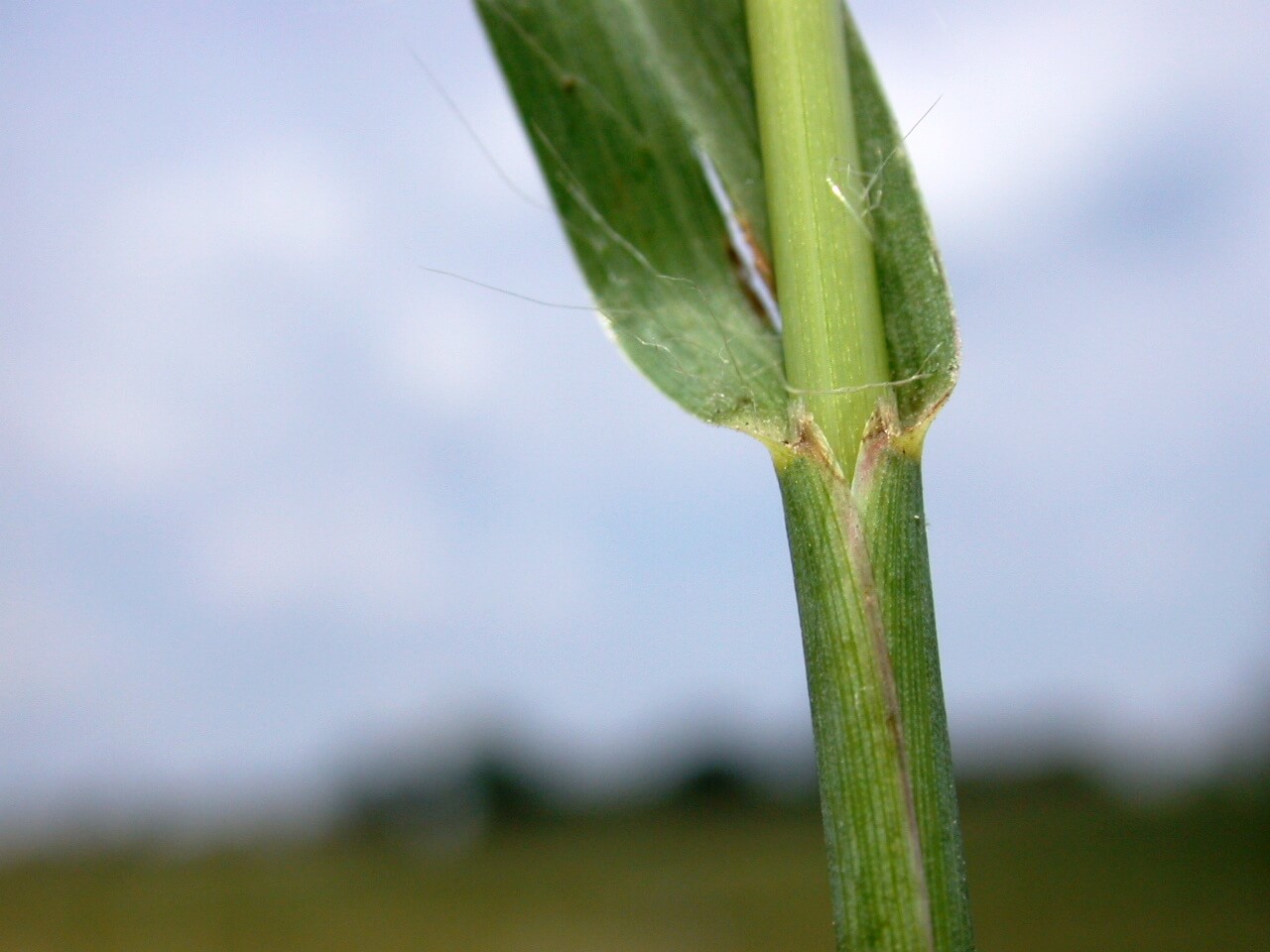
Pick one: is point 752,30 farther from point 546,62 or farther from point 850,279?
point 546,62

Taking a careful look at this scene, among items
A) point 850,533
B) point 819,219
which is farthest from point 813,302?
point 850,533

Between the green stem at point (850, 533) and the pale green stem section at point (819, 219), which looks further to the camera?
the pale green stem section at point (819, 219)

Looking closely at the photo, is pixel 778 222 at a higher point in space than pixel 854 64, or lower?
lower

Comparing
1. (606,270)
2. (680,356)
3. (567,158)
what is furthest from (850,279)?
(567,158)

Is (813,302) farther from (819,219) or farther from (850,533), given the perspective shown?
(850,533)

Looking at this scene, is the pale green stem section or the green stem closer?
the green stem
